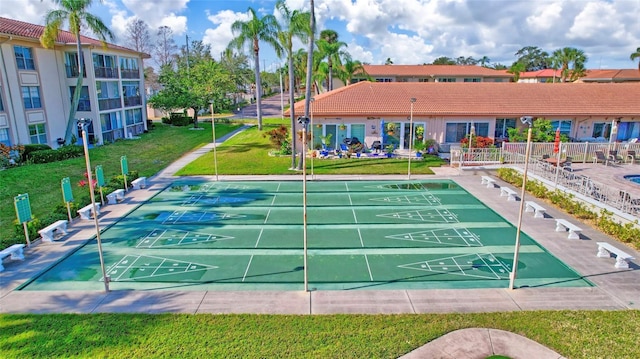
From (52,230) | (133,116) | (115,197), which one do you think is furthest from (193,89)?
(52,230)

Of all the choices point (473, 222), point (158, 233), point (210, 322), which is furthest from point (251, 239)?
point (473, 222)

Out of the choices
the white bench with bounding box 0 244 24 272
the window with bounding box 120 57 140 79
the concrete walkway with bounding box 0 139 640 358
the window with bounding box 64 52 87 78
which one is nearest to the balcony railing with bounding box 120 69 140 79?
the window with bounding box 120 57 140 79

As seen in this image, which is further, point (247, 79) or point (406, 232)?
point (247, 79)

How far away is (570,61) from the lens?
2457 inches

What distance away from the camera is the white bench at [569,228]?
47.7ft

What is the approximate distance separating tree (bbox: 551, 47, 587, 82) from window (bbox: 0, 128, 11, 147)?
69.7 m

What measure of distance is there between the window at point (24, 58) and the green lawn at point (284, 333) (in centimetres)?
2649

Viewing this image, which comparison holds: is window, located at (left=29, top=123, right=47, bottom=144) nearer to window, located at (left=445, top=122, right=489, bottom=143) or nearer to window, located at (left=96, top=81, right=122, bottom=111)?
window, located at (left=96, top=81, right=122, bottom=111)

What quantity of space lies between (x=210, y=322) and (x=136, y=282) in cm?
349

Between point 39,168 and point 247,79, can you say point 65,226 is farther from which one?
point 247,79

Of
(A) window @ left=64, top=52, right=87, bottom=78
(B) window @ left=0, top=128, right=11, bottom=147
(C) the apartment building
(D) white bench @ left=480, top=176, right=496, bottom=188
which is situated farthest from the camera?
(A) window @ left=64, top=52, right=87, bottom=78

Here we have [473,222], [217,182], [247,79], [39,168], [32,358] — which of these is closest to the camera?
[32,358]

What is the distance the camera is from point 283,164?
27.5 meters

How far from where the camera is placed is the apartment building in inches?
1106
